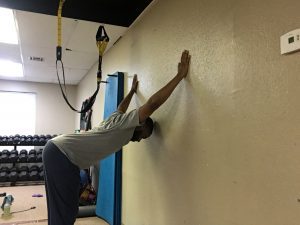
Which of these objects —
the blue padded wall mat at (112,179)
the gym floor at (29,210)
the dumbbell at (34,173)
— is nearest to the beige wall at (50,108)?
the dumbbell at (34,173)

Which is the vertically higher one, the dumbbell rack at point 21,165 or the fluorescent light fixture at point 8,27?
the fluorescent light fixture at point 8,27

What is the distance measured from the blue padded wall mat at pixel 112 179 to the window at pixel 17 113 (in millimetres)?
4771

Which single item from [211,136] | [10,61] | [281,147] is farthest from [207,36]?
[10,61]

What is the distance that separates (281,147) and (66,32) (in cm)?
315

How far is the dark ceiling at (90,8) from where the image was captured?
2656 mm

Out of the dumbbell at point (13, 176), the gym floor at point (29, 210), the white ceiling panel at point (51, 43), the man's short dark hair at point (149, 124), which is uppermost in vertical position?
the white ceiling panel at point (51, 43)

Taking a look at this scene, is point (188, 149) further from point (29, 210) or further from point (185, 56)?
point (29, 210)

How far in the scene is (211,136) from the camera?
177 cm

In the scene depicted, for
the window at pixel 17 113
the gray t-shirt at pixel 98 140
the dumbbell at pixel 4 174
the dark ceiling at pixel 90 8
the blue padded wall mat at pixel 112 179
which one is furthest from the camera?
the window at pixel 17 113

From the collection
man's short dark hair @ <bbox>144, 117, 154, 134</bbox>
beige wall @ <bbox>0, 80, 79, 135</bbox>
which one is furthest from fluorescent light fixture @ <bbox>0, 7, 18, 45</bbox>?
beige wall @ <bbox>0, 80, 79, 135</bbox>

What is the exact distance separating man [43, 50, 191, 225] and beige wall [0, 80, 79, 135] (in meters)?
5.66

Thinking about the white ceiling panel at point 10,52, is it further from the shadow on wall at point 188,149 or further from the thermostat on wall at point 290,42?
the thermostat on wall at point 290,42

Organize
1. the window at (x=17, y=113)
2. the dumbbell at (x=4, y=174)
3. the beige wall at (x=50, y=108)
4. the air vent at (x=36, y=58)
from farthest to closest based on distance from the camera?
1. the beige wall at (x=50, y=108)
2. the window at (x=17, y=113)
3. the dumbbell at (x=4, y=174)
4. the air vent at (x=36, y=58)

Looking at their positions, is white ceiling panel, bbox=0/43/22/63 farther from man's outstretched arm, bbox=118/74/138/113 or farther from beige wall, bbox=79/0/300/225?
beige wall, bbox=79/0/300/225
